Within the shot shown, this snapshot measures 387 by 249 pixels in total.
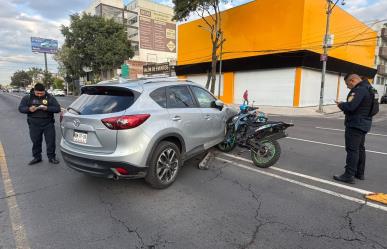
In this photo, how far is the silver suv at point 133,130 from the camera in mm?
3295

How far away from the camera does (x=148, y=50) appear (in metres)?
51.7

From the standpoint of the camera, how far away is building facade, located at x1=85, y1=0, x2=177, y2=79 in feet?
165

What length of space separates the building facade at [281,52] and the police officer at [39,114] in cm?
1872

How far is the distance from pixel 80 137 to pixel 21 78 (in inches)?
5639

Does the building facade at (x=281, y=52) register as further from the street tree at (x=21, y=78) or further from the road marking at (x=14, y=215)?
the street tree at (x=21, y=78)

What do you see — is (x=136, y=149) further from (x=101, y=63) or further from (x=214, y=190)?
(x=101, y=63)

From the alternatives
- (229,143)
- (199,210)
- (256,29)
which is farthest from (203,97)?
(256,29)

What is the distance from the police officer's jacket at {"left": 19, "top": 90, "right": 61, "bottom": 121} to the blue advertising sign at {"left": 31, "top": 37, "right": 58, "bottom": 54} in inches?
2205

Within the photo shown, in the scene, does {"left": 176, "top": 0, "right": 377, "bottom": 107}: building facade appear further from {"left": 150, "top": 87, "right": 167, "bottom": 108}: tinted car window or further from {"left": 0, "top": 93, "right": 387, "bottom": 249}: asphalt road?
{"left": 150, "top": 87, "right": 167, "bottom": 108}: tinted car window

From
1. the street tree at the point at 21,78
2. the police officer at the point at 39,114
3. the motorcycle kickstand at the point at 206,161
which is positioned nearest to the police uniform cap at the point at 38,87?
the police officer at the point at 39,114

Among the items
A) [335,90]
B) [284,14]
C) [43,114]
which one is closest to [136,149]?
[43,114]

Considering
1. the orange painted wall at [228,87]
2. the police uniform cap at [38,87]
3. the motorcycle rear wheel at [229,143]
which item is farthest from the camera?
the orange painted wall at [228,87]

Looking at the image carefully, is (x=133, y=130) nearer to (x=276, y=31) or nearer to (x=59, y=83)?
(x=276, y=31)

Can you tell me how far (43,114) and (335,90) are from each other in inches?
1067
